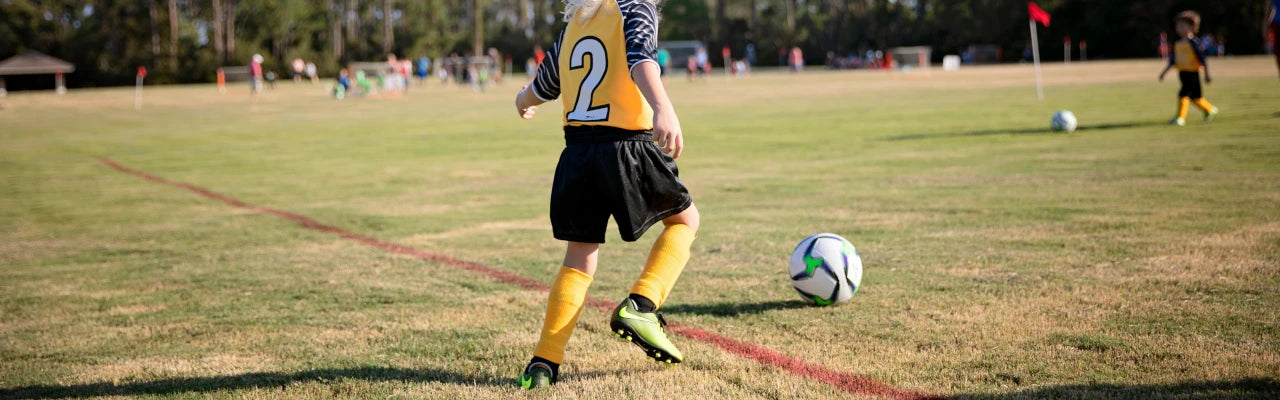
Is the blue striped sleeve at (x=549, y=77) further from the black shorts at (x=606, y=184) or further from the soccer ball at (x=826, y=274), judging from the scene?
the soccer ball at (x=826, y=274)

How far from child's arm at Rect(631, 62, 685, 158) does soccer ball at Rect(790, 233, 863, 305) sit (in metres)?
1.80

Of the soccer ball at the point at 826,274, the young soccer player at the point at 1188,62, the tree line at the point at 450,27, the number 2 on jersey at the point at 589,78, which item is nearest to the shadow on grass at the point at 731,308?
the soccer ball at the point at 826,274

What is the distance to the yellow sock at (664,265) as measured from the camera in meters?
3.93

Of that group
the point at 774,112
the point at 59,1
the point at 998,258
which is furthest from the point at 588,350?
the point at 59,1

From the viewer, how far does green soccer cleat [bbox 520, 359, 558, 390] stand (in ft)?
12.6

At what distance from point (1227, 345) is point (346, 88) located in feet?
155

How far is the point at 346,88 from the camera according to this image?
47781 millimetres

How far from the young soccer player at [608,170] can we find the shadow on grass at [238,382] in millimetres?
481

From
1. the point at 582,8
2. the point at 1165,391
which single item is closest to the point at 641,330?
the point at 582,8

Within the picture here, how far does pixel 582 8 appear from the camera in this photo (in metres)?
3.87

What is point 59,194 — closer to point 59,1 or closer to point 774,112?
point 774,112

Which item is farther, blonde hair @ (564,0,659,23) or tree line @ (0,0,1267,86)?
tree line @ (0,0,1267,86)

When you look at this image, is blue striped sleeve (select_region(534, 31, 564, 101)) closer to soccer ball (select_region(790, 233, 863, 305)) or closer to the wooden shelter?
soccer ball (select_region(790, 233, 863, 305))

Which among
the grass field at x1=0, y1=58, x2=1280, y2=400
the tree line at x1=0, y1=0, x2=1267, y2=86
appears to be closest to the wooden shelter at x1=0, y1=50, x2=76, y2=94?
→ the tree line at x1=0, y1=0, x2=1267, y2=86
